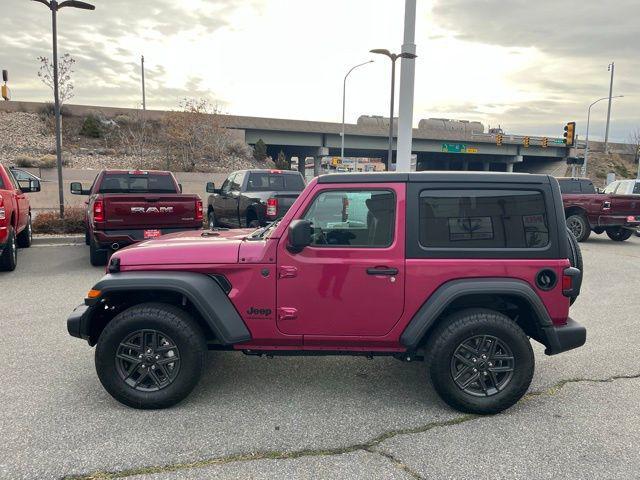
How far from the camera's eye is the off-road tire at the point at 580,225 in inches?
511

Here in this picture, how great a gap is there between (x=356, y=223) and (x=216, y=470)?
1.88m

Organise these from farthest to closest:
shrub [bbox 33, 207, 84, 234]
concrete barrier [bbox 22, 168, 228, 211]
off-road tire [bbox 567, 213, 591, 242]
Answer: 1. concrete barrier [bbox 22, 168, 228, 211]
2. off-road tire [bbox 567, 213, 591, 242]
3. shrub [bbox 33, 207, 84, 234]

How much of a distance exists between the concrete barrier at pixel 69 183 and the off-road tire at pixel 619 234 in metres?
15.2

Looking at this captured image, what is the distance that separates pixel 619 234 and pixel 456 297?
1291 centimetres

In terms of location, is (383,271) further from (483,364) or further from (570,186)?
(570,186)

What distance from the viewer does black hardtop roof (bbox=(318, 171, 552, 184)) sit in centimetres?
354

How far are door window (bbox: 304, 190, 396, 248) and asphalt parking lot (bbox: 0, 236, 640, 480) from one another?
126cm

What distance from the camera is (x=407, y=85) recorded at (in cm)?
1167

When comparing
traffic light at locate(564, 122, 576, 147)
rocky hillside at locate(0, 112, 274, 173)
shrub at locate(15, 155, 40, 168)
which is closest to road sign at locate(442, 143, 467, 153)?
traffic light at locate(564, 122, 576, 147)

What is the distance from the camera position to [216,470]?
9.23 ft

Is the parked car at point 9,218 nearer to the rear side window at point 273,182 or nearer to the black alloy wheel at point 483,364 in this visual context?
the rear side window at point 273,182

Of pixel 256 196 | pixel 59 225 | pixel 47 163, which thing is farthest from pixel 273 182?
pixel 47 163

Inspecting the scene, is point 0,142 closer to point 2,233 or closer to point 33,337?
point 2,233

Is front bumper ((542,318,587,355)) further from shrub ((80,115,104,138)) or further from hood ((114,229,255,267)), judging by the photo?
shrub ((80,115,104,138))
